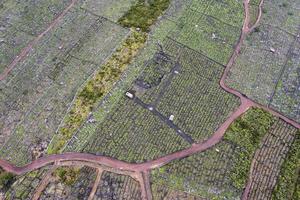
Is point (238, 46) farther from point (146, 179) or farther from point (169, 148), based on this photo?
point (146, 179)

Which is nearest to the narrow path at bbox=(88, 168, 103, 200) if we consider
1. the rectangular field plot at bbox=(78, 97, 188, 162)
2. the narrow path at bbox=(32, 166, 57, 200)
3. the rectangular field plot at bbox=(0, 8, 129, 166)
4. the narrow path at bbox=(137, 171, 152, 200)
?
the rectangular field plot at bbox=(78, 97, 188, 162)

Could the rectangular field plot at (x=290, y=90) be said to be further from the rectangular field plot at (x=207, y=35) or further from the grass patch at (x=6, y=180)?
the grass patch at (x=6, y=180)

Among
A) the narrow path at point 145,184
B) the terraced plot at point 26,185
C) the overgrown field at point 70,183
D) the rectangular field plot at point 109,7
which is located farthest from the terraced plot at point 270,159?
the rectangular field plot at point 109,7

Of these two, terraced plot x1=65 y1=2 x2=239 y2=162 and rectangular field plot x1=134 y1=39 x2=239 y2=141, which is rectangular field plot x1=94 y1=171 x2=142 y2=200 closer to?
terraced plot x1=65 y1=2 x2=239 y2=162

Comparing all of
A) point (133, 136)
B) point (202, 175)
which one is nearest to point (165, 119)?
point (133, 136)

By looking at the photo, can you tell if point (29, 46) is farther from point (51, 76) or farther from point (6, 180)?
point (6, 180)

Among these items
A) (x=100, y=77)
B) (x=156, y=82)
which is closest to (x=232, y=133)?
(x=156, y=82)
